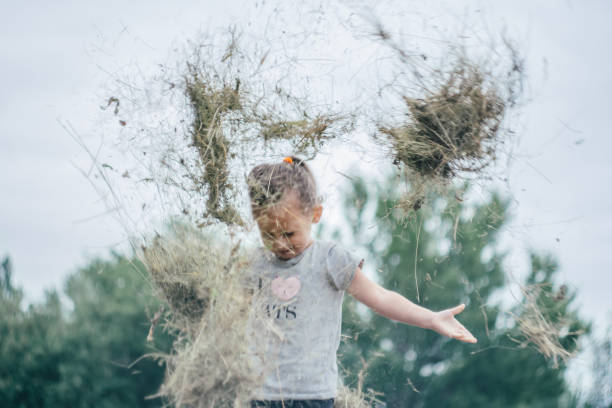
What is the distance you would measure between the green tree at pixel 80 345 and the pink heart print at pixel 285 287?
15746 mm

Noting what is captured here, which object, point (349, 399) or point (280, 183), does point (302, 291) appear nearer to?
point (280, 183)

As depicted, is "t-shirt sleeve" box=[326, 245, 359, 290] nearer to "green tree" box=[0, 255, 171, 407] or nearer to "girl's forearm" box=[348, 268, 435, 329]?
"girl's forearm" box=[348, 268, 435, 329]

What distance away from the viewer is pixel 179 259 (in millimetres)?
2580

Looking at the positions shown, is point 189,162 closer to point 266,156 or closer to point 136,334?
point 266,156

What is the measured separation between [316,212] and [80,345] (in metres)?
19.4

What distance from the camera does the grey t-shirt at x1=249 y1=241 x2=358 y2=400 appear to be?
270 centimetres

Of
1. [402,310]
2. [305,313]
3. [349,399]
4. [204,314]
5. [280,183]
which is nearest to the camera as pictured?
[204,314]

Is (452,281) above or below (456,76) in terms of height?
below

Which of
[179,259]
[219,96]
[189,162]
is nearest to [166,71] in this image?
[219,96]

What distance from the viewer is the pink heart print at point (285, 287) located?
287cm

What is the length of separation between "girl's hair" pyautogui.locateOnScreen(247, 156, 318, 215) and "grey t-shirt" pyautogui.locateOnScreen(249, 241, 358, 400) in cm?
26

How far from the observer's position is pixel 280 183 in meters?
2.74

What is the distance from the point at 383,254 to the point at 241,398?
18.3m

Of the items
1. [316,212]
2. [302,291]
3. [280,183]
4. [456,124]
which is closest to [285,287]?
[302,291]
